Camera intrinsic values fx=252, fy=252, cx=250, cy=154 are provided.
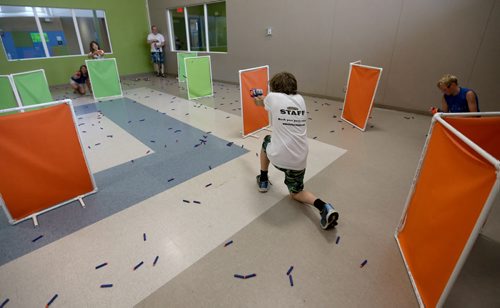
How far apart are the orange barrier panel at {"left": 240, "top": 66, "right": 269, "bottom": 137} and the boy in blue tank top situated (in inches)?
88.8

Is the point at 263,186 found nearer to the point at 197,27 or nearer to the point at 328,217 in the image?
the point at 328,217

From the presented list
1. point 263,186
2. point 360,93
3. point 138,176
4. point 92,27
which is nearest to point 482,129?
point 263,186

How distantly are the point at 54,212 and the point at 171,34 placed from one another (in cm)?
868

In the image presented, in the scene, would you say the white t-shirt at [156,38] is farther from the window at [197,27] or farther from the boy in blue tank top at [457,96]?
the boy in blue tank top at [457,96]

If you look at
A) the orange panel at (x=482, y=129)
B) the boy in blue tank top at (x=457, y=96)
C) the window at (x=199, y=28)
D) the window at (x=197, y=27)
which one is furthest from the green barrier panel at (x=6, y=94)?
the window at (x=197, y=27)

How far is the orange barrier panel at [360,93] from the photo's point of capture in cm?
393

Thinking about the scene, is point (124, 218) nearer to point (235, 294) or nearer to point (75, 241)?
point (75, 241)

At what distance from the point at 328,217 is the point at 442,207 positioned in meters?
0.79

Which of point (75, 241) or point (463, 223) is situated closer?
point (463, 223)

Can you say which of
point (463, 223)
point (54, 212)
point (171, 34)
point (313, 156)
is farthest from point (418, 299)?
point (171, 34)

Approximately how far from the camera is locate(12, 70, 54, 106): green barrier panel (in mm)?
4098

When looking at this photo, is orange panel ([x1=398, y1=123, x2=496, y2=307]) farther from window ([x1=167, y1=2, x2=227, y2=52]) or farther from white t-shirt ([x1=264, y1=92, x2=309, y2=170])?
window ([x1=167, y1=2, x2=227, y2=52])

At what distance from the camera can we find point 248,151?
11.5 ft

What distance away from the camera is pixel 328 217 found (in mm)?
2012
